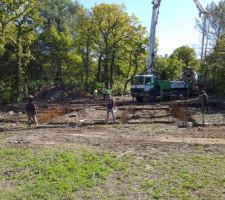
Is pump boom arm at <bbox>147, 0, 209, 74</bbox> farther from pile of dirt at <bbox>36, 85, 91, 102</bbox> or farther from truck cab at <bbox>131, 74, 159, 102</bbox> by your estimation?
pile of dirt at <bbox>36, 85, 91, 102</bbox>

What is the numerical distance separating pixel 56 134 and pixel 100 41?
41475 mm

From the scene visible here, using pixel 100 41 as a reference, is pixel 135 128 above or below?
below

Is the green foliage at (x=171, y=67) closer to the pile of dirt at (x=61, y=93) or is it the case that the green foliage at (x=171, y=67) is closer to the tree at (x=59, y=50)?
the tree at (x=59, y=50)

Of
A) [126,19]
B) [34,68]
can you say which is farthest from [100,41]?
[34,68]

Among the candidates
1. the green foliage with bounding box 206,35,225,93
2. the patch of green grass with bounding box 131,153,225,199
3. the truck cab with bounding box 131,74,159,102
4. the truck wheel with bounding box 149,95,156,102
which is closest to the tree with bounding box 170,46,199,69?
the green foliage with bounding box 206,35,225,93

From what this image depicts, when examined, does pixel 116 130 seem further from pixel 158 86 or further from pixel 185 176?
pixel 158 86

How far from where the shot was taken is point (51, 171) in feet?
46.8

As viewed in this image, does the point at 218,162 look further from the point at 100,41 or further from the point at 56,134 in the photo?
the point at 100,41

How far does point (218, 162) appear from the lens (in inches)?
628

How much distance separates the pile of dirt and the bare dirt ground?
78.9 ft

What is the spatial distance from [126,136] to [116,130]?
94.3 inches

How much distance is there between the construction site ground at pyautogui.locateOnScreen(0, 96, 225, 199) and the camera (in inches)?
519

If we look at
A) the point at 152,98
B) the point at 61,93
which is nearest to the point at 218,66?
the point at 152,98

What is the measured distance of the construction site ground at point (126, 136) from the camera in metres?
13.2
